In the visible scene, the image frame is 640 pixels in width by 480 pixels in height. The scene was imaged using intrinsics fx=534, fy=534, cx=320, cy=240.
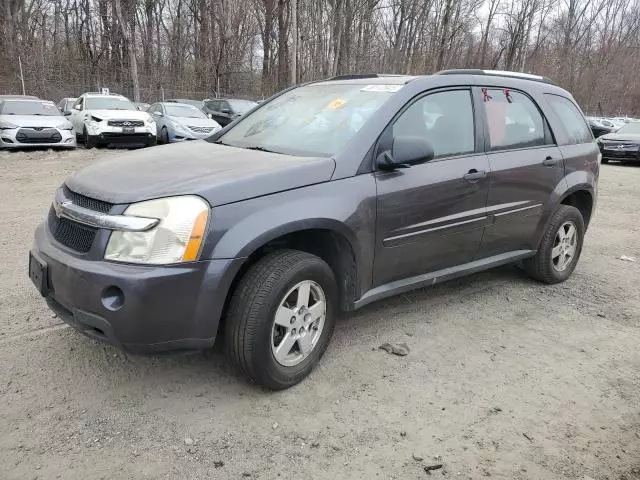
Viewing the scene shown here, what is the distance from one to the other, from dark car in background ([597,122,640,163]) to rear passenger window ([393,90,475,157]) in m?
16.0

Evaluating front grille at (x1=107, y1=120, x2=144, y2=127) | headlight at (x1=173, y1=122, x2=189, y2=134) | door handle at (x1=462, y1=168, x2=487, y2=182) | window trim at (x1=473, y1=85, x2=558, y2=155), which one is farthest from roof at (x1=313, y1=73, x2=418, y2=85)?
headlight at (x1=173, y1=122, x2=189, y2=134)

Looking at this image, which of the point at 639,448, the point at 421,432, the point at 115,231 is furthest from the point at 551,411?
the point at 115,231

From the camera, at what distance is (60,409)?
9.29ft

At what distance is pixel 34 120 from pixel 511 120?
504 inches

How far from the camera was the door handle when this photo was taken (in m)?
3.83

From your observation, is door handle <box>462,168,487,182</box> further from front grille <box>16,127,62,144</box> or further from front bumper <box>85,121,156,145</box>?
front grille <box>16,127,62,144</box>

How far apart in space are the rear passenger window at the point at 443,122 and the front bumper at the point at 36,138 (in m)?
12.4

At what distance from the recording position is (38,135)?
525 inches

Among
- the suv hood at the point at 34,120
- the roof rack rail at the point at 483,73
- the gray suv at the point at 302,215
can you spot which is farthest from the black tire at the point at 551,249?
the suv hood at the point at 34,120

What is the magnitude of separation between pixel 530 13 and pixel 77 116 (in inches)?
1724

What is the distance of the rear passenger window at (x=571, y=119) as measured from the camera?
15.9 ft

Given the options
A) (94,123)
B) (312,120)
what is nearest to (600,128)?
(94,123)

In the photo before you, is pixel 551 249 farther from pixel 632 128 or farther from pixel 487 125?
pixel 632 128

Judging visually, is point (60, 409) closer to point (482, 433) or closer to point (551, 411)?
point (482, 433)
